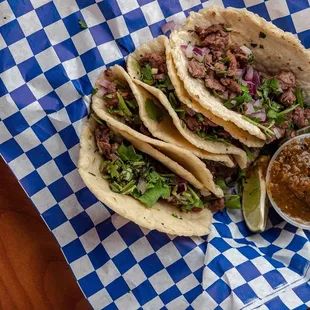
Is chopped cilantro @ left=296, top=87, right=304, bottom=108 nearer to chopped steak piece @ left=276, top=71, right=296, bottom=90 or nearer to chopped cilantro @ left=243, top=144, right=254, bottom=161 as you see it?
chopped steak piece @ left=276, top=71, right=296, bottom=90

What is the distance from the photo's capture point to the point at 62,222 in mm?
2902

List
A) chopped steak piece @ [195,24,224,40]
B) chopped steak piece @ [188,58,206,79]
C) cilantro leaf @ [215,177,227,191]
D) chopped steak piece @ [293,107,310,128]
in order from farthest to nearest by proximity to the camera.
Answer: cilantro leaf @ [215,177,227,191] → chopped steak piece @ [293,107,310,128] → chopped steak piece @ [195,24,224,40] → chopped steak piece @ [188,58,206,79]

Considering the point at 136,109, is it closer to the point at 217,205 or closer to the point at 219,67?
the point at 219,67

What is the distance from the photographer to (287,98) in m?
2.82

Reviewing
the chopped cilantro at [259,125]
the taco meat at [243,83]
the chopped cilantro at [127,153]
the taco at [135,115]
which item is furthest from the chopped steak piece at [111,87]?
the chopped cilantro at [259,125]

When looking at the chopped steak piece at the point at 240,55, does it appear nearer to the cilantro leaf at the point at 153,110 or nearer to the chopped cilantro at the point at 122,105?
the cilantro leaf at the point at 153,110

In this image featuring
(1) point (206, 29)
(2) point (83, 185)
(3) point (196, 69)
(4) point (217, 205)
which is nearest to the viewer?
(3) point (196, 69)

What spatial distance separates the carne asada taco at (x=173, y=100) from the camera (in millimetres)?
2709

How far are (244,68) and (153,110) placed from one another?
19.0 inches

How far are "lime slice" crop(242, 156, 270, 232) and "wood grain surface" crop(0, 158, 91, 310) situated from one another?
3.11ft

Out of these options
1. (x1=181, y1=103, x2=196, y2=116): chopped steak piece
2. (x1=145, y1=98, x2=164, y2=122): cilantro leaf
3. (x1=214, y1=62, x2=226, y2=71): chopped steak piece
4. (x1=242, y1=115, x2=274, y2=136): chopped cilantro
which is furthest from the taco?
(x1=214, y1=62, x2=226, y2=71): chopped steak piece

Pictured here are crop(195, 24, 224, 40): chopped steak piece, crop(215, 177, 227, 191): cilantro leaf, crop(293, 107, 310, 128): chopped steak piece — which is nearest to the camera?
crop(195, 24, 224, 40): chopped steak piece

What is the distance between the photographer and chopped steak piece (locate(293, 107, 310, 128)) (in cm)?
289

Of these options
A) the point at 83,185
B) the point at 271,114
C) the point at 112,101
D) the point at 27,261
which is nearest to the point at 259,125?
the point at 271,114
